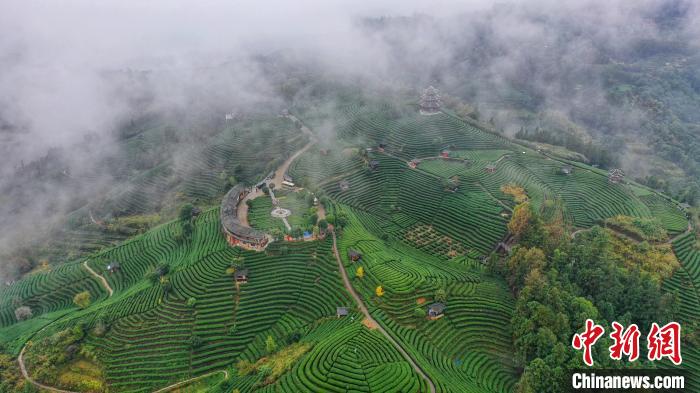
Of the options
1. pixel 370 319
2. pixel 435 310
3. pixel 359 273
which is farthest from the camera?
pixel 359 273

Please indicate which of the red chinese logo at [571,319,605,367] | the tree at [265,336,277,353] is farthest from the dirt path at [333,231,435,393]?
the red chinese logo at [571,319,605,367]

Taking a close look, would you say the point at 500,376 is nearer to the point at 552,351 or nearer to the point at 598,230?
the point at 552,351

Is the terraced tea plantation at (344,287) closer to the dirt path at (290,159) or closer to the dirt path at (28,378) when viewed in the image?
the dirt path at (28,378)

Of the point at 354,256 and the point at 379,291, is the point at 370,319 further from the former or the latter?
the point at 354,256

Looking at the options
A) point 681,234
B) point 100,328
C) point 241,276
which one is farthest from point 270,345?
point 681,234

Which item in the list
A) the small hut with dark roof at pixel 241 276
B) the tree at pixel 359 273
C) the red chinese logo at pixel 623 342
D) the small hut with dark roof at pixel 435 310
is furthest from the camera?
the small hut with dark roof at pixel 241 276

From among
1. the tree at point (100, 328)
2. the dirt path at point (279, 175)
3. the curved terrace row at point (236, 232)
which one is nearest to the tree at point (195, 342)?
the tree at point (100, 328)

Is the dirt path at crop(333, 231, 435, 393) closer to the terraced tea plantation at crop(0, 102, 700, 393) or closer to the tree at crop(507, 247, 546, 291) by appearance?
the terraced tea plantation at crop(0, 102, 700, 393)
